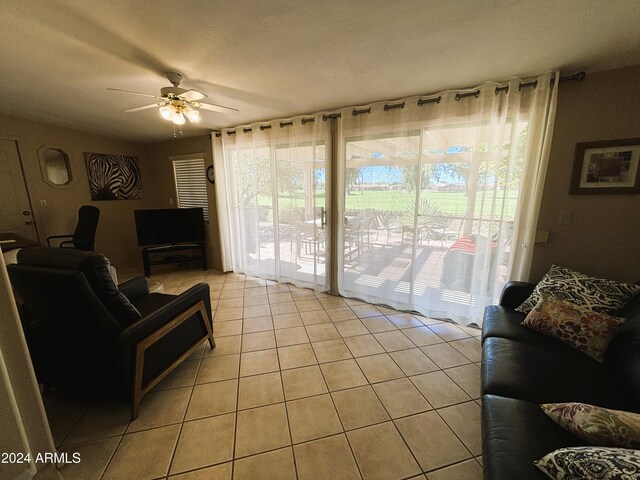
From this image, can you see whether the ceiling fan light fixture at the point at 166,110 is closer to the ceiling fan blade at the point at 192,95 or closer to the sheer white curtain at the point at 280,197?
the ceiling fan blade at the point at 192,95

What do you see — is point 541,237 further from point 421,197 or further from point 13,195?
point 13,195

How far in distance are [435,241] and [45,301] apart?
9.57ft

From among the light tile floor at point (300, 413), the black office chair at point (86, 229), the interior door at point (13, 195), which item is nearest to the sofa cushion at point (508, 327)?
the light tile floor at point (300, 413)

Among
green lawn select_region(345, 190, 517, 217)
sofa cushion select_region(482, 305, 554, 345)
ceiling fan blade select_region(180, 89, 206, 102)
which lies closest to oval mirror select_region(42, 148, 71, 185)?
ceiling fan blade select_region(180, 89, 206, 102)

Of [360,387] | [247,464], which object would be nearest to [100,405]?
[247,464]

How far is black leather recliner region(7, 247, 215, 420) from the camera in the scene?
1.25 metres

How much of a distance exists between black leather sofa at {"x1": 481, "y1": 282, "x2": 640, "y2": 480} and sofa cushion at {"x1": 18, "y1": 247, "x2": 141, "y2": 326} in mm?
1880

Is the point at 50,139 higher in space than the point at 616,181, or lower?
higher

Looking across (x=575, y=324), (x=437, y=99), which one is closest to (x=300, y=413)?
(x=575, y=324)

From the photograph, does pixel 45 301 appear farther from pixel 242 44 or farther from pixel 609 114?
pixel 609 114

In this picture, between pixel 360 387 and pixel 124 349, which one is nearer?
pixel 124 349

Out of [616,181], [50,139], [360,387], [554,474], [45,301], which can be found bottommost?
[360,387]

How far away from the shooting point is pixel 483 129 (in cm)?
209

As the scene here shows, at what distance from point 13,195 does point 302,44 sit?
4.30 metres
